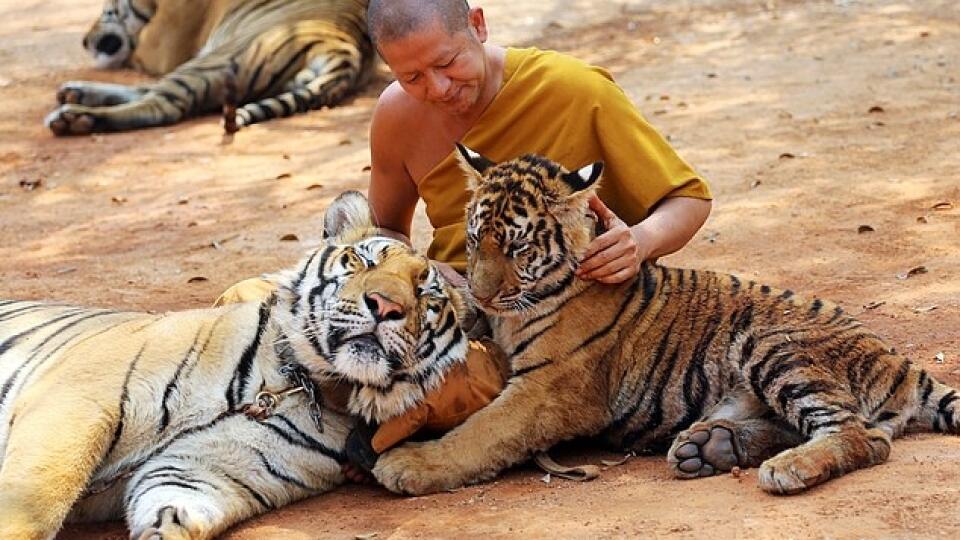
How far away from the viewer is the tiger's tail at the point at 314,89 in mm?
9141

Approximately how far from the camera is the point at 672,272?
13.7ft

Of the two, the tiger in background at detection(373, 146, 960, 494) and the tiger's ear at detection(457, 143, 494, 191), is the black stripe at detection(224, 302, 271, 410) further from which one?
the tiger's ear at detection(457, 143, 494, 191)

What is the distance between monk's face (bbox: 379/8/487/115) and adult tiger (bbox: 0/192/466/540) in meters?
0.45

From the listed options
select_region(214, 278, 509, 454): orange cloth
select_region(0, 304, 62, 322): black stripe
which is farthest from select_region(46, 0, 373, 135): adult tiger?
select_region(214, 278, 509, 454): orange cloth

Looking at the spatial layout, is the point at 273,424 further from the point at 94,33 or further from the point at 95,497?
the point at 94,33

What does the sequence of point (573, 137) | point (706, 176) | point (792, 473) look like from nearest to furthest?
point (792, 473), point (573, 137), point (706, 176)

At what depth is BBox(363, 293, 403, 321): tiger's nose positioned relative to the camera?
3658 millimetres

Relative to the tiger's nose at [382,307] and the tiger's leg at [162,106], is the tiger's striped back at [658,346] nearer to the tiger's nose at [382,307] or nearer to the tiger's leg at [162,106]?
the tiger's nose at [382,307]

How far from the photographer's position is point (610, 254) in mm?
3955

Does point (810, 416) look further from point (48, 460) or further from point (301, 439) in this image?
point (48, 460)

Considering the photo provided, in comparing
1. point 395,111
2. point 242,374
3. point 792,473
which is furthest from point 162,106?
point 792,473

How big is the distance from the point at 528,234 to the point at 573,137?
1.80 ft

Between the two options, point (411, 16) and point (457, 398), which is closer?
point (457, 398)

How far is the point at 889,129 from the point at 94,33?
5910mm
